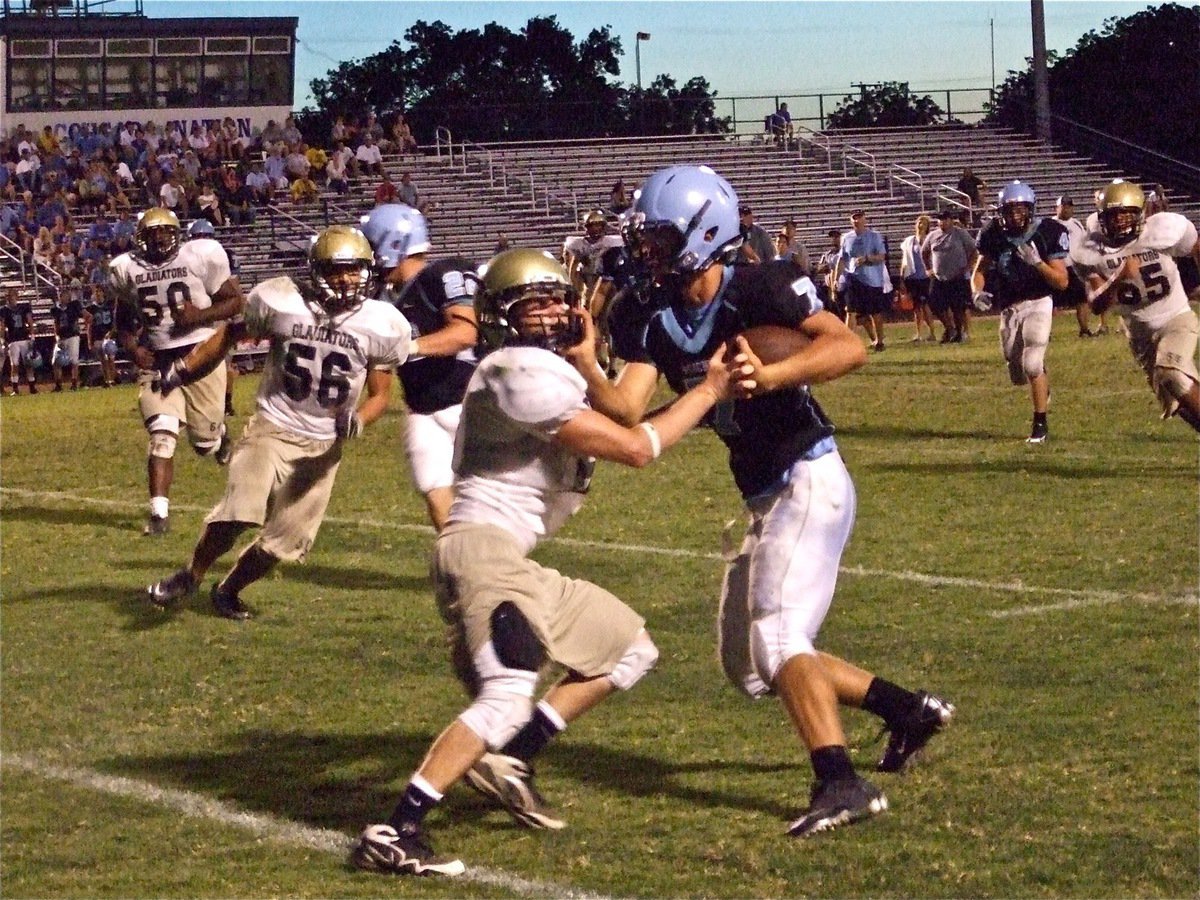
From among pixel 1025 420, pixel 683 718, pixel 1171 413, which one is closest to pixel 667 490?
pixel 1171 413

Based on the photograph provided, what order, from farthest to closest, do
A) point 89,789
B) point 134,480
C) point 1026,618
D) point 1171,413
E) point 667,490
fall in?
point 134,480 → point 667,490 → point 1171,413 → point 1026,618 → point 89,789

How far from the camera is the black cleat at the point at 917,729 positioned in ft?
16.6

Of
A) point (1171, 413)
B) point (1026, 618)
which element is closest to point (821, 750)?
point (1026, 618)

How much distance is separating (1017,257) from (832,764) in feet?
24.9

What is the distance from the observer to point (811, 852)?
4512mm

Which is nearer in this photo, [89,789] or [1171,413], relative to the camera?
[89,789]

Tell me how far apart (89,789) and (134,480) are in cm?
780

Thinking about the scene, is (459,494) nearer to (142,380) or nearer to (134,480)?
(142,380)

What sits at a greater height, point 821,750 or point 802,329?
point 802,329

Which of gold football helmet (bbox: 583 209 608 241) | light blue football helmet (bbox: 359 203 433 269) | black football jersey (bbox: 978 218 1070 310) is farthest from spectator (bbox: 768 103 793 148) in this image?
light blue football helmet (bbox: 359 203 433 269)

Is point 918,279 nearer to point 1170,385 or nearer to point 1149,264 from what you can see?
point 1149,264

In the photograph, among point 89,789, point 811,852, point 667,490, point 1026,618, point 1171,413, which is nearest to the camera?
point 811,852

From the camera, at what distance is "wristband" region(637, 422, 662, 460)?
4.43 meters

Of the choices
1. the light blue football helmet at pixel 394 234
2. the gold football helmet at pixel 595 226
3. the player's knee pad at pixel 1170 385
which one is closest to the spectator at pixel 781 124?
the gold football helmet at pixel 595 226
